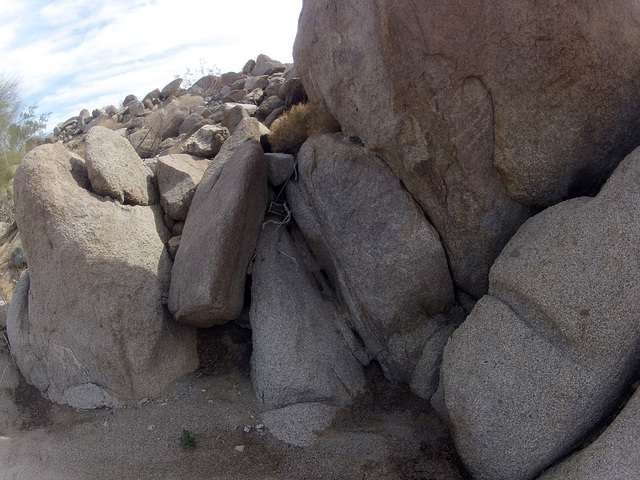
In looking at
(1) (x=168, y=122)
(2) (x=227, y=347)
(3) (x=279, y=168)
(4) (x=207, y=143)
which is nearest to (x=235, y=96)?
(1) (x=168, y=122)

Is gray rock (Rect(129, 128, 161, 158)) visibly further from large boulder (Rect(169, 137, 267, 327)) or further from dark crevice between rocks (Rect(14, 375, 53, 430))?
dark crevice between rocks (Rect(14, 375, 53, 430))

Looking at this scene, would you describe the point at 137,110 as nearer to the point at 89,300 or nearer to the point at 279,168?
the point at 279,168

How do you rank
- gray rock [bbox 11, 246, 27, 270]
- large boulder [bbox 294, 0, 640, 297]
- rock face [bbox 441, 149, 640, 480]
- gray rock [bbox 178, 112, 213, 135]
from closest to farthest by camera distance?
rock face [bbox 441, 149, 640, 480]
large boulder [bbox 294, 0, 640, 297]
gray rock [bbox 11, 246, 27, 270]
gray rock [bbox 178, 112, 213, 135]

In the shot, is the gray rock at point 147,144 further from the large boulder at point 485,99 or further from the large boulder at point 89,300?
the large boulder at point 485,99

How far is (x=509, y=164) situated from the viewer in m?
5.21

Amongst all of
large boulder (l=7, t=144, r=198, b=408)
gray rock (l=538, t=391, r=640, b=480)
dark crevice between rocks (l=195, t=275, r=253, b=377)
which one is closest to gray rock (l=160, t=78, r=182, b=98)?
large boulder (l=7, t=144, r=198, b=408)

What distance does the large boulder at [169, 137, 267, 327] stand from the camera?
19.7 feet

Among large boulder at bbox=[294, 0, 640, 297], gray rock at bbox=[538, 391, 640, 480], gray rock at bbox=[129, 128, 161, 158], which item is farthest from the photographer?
gray rock at bbox=[129, 128, 161, 158]

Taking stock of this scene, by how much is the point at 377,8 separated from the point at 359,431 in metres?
4.08

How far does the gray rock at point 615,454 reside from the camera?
3.81 metres

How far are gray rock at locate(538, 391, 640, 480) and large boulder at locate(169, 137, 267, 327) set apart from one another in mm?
3668

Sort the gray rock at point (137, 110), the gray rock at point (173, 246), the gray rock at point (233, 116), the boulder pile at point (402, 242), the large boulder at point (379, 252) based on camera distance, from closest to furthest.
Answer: the boulder pile at point (402, 242) → the large boulder at point (379, 252) → the gray rock at point (173, 246) → the gray rock at point (233, 116) → the gray rock at point (137, 110)

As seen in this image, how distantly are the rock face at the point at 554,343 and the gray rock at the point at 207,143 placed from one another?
4.81 meters

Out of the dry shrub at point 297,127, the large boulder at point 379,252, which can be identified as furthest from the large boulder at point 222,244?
the large boulder at point 379,252
